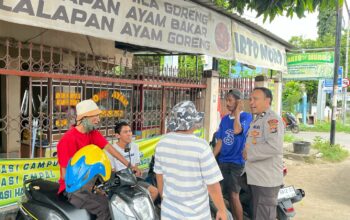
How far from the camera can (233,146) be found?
4023mm

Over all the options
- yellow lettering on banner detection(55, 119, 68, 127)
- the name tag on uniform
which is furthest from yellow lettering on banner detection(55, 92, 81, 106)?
the name tag on uniform

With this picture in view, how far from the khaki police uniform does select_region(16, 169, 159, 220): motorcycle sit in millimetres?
1200

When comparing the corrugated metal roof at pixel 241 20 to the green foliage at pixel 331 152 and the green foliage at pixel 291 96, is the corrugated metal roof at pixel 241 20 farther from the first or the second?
the green foliage at pixel 291 96

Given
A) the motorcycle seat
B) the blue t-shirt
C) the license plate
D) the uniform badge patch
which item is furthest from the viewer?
the blue t-shirt

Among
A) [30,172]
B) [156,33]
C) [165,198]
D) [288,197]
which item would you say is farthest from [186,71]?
[165,198]

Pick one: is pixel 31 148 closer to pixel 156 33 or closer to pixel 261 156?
pixel 156 33

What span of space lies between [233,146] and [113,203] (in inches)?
71.1

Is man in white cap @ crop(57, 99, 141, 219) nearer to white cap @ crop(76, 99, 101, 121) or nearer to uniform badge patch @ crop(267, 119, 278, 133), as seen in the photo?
white cap @ crop(76, 99, 101, 121)

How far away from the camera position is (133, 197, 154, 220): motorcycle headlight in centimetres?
258

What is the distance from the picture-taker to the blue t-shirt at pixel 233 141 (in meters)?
4.02

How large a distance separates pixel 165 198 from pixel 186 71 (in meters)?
3.59

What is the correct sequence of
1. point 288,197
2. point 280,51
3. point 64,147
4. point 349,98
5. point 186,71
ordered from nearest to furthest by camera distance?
point 64,147 < point 288,197 < point 186,71 < point 280,51 < point 349,98

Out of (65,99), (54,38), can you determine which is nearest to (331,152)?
(54,38)

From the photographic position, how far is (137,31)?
3.68 metres
